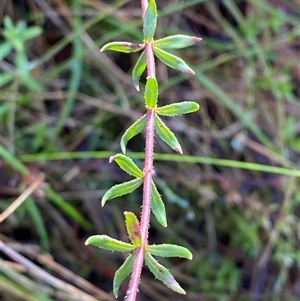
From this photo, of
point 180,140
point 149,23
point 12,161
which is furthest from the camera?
point 180,140

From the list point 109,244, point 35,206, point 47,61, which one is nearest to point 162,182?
point 35,206

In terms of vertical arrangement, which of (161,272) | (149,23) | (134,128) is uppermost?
(149,23)

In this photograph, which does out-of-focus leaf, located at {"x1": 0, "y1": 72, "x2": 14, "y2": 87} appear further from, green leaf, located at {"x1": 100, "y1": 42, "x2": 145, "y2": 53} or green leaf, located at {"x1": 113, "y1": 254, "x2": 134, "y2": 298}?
green leaf, located at {"x1": 113, "y1": 254, "x2": 134, "y2": 298}

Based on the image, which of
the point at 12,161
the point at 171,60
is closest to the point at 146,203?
the point at 171,60

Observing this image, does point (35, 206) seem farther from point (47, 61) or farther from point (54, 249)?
point (47, 61)

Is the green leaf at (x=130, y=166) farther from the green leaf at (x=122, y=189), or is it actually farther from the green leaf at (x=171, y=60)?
the green leaf at (x=171, y=60)

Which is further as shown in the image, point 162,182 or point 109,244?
point 162,182

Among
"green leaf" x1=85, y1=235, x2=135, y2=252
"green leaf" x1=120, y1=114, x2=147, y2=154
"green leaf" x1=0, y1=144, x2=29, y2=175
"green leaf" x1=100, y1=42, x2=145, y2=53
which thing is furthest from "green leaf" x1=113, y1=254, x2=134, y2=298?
"green leaf" x1=0, y1=144, x2=29, y2=175

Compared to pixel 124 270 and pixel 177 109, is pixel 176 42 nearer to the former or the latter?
pixel 177 109
